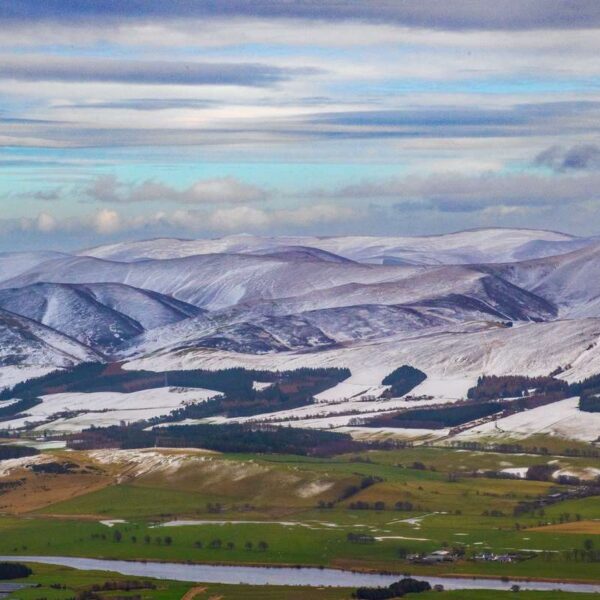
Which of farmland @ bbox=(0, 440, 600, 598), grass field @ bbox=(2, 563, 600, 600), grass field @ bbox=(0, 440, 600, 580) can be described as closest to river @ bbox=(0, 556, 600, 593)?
farmland @ bbox=(0, 440, 600, 598)

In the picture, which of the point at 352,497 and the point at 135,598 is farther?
the point at 352,497

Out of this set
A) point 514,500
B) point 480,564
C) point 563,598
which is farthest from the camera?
point 514,500

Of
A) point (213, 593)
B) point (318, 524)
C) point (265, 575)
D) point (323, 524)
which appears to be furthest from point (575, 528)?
point (213, 593)

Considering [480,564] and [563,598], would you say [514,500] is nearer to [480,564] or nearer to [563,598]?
[480,564]

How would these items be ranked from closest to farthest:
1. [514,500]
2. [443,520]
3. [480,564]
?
[480,564] < [443,520] < [514,500]

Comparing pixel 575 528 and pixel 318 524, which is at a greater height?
pixel 318 524

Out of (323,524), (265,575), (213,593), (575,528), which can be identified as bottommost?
(213,593)

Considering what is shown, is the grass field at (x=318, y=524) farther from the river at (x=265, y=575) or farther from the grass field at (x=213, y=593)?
the grass field at (x=213, y=593)

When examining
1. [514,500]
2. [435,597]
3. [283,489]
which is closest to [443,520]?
[514,500]

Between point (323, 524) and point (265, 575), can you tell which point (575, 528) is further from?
point (265, 575)
